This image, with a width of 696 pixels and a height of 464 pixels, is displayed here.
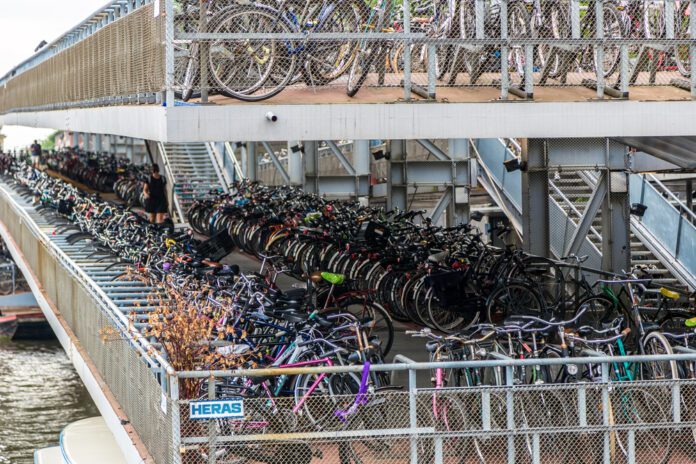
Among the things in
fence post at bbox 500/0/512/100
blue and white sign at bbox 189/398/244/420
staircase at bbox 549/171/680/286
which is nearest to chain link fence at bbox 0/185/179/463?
blue and white sign at bbox 189/398/244/420

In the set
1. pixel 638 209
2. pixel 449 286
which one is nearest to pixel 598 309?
pixel 449 286

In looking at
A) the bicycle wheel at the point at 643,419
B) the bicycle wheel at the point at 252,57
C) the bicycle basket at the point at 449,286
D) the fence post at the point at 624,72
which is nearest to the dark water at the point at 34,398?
the bicycle basket at the point at 449,286

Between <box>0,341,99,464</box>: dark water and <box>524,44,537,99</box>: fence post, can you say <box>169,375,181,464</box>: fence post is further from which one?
<box>0,341,99,464</box>: dark water

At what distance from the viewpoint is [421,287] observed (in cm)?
1436

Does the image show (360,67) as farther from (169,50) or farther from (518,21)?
(169,50)

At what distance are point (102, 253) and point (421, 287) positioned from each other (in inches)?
191

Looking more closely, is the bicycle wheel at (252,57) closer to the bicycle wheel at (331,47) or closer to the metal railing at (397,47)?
the metal railing at (397,47)

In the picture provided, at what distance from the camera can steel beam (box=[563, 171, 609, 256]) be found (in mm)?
16922

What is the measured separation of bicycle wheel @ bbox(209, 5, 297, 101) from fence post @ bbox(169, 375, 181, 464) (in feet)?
11.3

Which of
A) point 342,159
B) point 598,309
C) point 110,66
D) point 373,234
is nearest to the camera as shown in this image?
point 598,309

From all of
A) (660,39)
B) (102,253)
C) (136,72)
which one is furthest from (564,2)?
(102,253)

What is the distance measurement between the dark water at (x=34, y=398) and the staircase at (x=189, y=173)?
187 inches

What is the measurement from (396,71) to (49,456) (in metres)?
6.92

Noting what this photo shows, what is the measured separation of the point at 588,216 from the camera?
17047 mm
